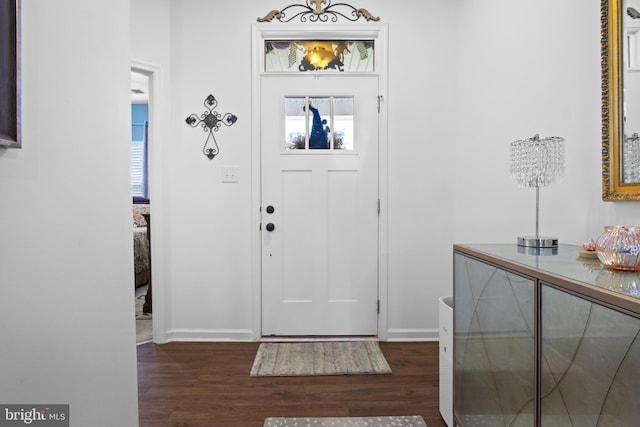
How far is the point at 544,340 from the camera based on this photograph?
974 mm

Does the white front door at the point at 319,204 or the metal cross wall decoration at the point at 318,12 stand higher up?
the metal cross wall decoration at the point at 318,12

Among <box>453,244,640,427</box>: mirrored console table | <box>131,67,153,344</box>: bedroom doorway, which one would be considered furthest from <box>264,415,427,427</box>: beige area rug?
<box>131,67,153,344</box>: bedroom doorway

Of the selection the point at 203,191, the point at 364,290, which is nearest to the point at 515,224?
the point at 364,290

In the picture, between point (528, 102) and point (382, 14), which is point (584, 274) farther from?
point (382, 14)

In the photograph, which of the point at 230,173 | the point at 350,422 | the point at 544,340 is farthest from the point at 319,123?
the point at 544,340

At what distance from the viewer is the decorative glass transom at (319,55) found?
285 cm

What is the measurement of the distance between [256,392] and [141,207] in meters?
4.38

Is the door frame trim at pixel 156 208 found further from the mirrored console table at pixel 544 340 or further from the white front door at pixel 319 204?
the mirrored console table at pixel 544 340

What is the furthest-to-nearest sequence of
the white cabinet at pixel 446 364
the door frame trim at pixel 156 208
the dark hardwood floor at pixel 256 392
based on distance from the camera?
the door frame trim at pixel 156 208 → the dark hardwood floor at pixel 256 392 → the white cabinet at pixel 446 364

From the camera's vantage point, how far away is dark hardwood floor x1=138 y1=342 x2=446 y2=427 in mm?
1801

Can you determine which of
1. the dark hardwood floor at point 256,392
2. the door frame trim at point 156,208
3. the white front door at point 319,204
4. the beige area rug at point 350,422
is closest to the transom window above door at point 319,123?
the white front door at point 319,204

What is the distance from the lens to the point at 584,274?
0.95 metres

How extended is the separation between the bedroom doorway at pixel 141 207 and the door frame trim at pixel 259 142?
1039 millimetres

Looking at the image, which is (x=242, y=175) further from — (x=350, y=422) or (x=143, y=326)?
(x=350, y=422)
